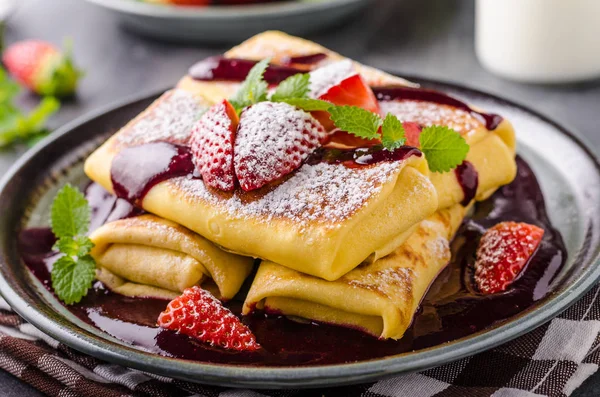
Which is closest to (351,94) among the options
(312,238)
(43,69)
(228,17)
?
(312,238)

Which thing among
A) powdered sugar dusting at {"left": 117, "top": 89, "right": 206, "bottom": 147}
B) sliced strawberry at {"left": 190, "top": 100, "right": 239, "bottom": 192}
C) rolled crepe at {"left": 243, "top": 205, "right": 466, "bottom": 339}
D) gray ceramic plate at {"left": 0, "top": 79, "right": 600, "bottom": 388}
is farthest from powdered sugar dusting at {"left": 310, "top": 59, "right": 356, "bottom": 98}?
gray ceramic plate at {"left": 0, "top": 79, "right": 600, "bottom": 388}

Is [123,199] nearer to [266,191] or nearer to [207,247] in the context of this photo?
[207,247]

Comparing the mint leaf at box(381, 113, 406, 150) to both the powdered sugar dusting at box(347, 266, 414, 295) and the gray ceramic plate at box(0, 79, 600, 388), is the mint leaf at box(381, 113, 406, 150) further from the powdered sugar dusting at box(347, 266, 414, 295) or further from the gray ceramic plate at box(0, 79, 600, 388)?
the gray ceramic plate at box(0, 79, 600, 388)

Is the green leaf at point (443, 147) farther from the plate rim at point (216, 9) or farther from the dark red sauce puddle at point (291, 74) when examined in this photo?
the plate rim at point (216, 9)

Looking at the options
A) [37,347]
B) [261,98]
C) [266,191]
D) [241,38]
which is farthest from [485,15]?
[37,347]

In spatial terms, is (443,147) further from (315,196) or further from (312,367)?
(312,367)

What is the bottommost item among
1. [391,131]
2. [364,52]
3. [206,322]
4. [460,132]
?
[364,52]
